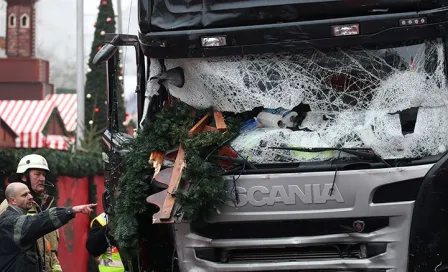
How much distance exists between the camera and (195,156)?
6.12 m

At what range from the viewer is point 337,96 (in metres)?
6.28

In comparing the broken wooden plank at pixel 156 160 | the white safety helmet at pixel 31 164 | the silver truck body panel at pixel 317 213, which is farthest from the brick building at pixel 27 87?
the silver truck body panel at pixel 317 213

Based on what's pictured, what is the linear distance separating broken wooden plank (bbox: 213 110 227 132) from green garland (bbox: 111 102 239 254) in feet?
0.15

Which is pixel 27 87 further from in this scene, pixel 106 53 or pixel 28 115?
pixel 106 53

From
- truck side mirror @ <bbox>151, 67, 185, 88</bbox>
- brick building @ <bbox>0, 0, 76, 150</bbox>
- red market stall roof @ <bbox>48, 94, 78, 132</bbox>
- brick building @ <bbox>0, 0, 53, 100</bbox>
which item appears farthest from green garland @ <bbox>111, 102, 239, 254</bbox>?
red market stall roof @ <bbox>48, 94, 78, 132</bbox>

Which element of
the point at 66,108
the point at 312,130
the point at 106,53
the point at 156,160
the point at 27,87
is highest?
the point at 106,53

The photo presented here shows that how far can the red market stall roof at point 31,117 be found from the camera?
718 inches

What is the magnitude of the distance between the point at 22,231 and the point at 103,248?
129 centimetres

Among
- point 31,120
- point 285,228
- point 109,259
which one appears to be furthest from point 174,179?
point 31,120

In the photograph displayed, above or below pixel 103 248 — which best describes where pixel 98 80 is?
above

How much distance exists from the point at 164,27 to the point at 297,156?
1341 mm

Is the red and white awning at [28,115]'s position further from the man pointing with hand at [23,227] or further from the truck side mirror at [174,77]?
the truck side mirror at [174,77]

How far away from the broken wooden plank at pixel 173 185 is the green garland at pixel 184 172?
61 millimetres

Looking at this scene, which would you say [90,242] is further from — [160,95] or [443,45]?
[443,45]
